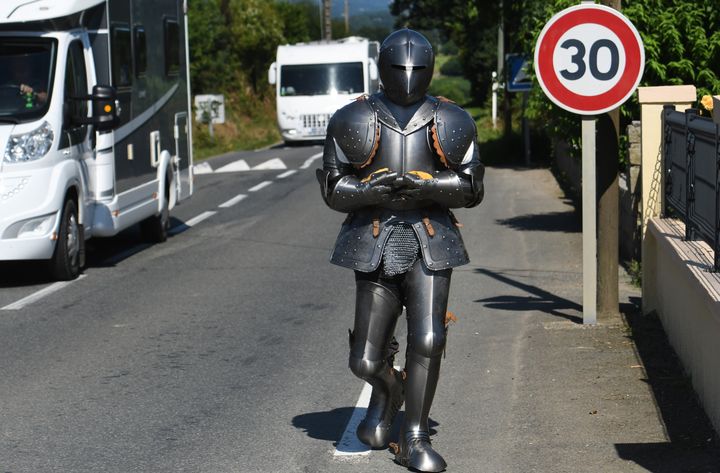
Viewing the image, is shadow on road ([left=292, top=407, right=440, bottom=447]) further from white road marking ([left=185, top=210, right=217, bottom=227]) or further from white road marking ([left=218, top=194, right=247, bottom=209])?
white road marking ([left=218, top=194, right=247, bottom=209])

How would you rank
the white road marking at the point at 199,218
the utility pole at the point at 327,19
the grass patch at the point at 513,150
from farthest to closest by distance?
1. the utility pole at the point at 327,19
2. the grass patch at the point at 513,150
3. the white road marking at the point at 199,218

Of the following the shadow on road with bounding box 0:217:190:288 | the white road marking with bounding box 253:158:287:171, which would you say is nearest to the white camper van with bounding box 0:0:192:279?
the shadow on road with bounding box 0:217:190:288

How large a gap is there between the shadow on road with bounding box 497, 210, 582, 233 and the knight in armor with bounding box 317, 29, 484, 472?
404 inches

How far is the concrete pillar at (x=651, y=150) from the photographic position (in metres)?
9.70

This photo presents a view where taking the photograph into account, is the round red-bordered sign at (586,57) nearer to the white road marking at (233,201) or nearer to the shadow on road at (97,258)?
the shadow on road at (97,258)

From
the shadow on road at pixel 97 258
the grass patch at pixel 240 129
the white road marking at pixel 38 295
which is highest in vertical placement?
the white road marking at pixel 38 295

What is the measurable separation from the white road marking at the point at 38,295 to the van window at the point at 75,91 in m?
1.28

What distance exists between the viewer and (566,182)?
21188 mm

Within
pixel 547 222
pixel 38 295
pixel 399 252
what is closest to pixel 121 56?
pixel 38 295

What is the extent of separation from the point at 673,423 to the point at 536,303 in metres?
4.08

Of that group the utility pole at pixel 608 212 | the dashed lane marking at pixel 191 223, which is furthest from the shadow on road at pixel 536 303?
the dashed lane marking at pixel 191 223

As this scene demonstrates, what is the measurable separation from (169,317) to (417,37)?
5.07 metres

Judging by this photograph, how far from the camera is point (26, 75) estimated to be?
12422mm

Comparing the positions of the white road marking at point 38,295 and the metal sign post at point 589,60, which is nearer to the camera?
the metal sign post at point 589,60
